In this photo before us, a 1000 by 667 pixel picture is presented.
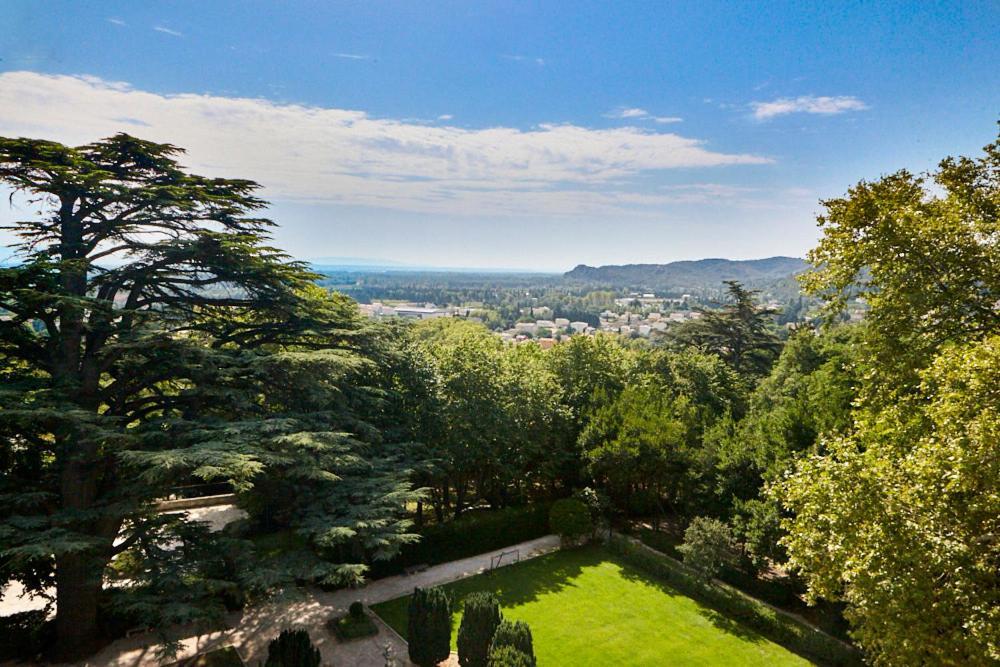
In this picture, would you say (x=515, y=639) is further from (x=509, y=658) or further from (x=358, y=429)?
(x=358, y=429)

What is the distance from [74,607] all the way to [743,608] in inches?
796

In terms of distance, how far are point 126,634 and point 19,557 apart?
6.07 m

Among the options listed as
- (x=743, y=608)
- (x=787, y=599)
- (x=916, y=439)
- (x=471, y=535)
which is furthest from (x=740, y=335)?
(x=916, y=439)

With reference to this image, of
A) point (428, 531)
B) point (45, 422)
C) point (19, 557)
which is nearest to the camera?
point (19, 557)

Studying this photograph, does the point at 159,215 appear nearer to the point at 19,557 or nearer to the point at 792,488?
the point at 19,557

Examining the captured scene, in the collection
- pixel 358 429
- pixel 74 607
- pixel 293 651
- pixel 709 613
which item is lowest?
pixel 709 613

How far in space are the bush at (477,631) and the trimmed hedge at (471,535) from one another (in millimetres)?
6290

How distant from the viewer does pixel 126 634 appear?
15.7m

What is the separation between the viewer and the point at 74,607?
14.6m

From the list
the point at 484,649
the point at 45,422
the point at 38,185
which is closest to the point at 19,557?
the point at 45,422

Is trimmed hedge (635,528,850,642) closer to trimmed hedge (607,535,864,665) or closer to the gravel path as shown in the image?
trimmed hedge (607,535,864,665)

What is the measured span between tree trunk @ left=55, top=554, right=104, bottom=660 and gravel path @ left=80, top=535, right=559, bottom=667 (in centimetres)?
53

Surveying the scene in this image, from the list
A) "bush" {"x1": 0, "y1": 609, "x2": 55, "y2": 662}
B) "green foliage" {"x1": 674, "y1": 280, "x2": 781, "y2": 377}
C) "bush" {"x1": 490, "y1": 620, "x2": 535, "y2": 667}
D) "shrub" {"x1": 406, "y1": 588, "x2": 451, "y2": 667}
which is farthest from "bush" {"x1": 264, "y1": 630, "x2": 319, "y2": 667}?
"green foliage" {"x1": 674, "y1": 280, "x2": 781, "y2": 377}

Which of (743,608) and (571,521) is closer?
(743,608)
